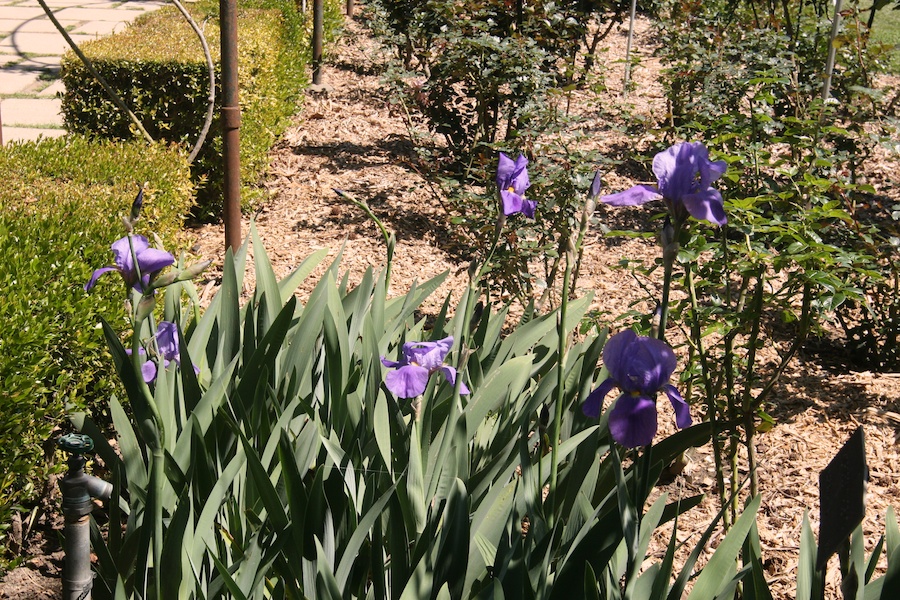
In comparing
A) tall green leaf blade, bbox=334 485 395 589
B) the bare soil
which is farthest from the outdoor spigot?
the bare soil

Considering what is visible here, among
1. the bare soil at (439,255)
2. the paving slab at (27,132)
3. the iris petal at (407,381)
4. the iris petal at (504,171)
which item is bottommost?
the bare soil at (439,255)

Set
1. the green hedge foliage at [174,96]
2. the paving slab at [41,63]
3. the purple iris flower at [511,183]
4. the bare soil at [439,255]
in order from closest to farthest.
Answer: the purple iris flower at [511,183] < the bare soil at [439,255] < the green hedge foliage at [174,96] < the paving slab at [41,63]

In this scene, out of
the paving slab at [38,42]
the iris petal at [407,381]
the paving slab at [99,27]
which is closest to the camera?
the iris petal at [407,381]

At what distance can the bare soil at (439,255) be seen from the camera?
2.43m

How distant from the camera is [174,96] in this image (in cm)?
437

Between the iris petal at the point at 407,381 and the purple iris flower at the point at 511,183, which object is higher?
the purple iris flower at the point at 511,183

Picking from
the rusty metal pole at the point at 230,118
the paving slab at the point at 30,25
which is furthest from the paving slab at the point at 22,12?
the rusty metal pole at the point at 230,118

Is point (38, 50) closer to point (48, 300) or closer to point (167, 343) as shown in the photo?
point (48, 300)

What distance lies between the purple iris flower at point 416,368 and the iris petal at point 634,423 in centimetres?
42

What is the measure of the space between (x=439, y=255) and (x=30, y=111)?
3459 millimetres

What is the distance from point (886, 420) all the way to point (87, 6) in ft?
32.9

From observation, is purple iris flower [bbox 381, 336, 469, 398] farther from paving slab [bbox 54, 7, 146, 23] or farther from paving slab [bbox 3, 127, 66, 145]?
paving slab [bbox 54, 7, 146, 23]

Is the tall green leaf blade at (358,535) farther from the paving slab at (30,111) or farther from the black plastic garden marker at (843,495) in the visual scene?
the paving slab at (30,111)

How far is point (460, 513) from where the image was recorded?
4.78ft
